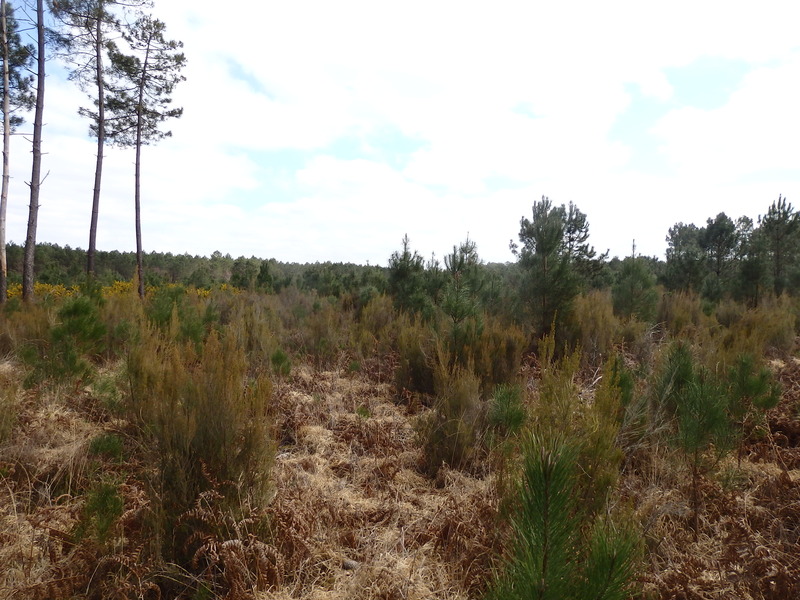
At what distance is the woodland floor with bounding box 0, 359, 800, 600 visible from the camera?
2.36 m

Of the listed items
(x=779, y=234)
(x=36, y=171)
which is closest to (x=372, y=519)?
(x=36, y=171)

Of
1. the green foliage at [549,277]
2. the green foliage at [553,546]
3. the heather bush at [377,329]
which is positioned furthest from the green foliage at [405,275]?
the green foliage at [553,546]

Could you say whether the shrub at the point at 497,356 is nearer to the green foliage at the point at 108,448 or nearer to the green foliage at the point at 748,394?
the green foliage at the point at 748,394

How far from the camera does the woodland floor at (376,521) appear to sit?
2.36 metres

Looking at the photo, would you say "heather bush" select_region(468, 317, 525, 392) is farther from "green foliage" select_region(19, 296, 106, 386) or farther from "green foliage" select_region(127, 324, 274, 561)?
"green foliage" select_region(19, 296, 106, 386)

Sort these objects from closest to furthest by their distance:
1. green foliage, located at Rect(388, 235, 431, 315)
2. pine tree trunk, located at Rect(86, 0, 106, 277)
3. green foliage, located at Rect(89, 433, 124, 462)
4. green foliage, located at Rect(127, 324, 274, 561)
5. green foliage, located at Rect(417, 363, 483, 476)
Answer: green foliage, located at Rect(127, 324, 274, 561) → green foliage, located at Rect(89, 433, 124, 462) → green foliage, located at Rect(417, 363, 483, 476) → green foliage, located at Rect(388, 235, 431, 315) → pine tree trunk, located at Rect(86, 0, 106, 277)

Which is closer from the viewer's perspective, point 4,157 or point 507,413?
point 507,413

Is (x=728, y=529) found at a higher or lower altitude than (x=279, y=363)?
lower

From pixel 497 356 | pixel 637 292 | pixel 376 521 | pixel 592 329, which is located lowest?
pixel 376 521

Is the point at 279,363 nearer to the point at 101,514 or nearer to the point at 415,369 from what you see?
the point at 415,369

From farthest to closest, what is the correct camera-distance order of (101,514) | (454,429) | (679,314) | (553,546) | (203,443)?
(679,314) → (454,429) → (203,443) → (101,514) → (553,546)

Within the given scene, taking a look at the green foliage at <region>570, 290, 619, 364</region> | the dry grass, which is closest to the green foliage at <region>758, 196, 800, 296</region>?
the green foliage at <region>570, 290, 619, 364</region>

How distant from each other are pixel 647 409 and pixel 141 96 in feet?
65.3

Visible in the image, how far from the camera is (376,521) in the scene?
3215mm
